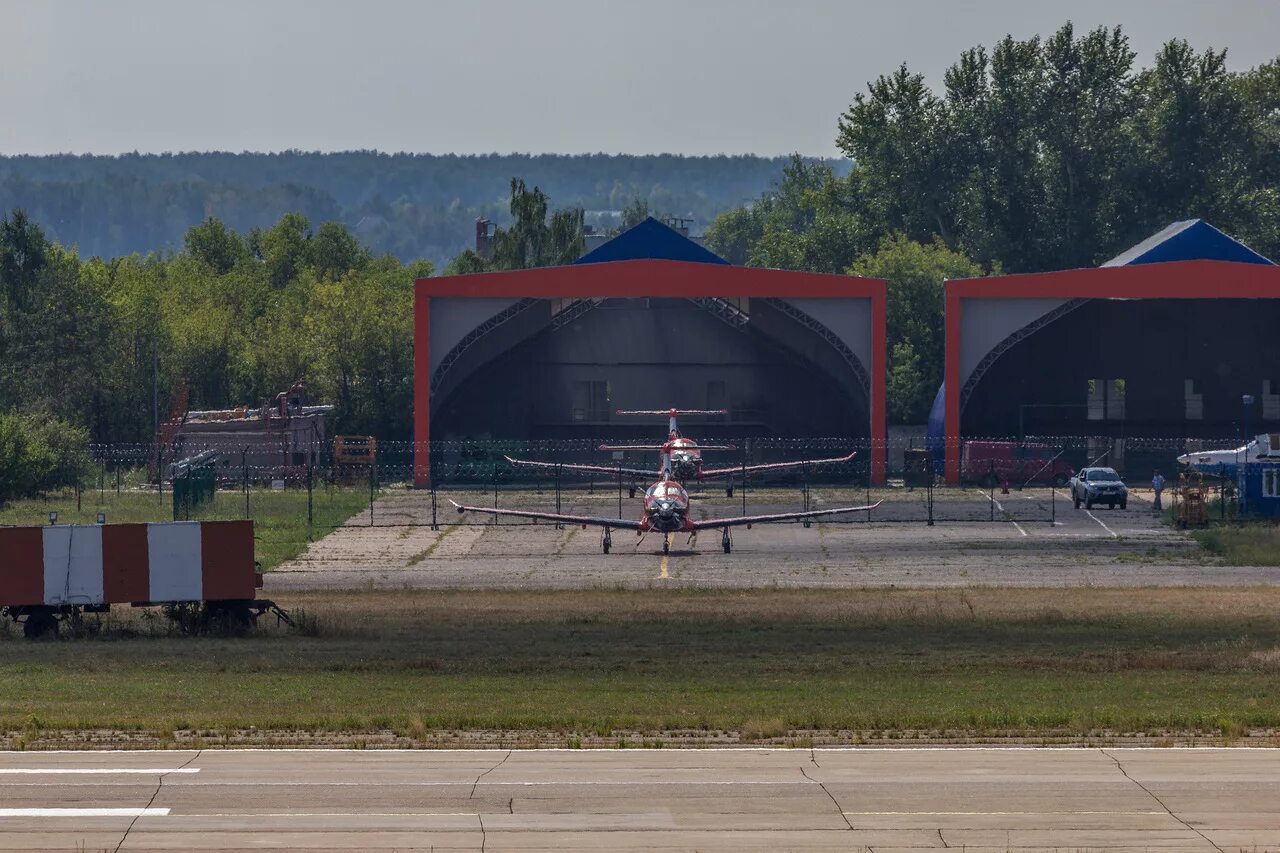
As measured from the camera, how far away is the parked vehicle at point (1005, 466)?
7488 cm

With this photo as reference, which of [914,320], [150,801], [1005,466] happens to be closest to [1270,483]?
[1005,466]

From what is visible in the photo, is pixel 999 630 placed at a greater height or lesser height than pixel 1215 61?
lesser

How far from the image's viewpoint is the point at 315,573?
46.1m

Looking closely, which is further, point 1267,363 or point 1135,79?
point 1135,79

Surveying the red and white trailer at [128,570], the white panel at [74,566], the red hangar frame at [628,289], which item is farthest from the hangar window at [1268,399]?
the white panel at [74,566]

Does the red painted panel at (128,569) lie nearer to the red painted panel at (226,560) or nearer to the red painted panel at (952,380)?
the red painted panel at (226,560)

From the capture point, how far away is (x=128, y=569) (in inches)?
1361

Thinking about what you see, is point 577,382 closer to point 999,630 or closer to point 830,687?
point 999,630

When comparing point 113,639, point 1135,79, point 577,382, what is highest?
point 1135,79

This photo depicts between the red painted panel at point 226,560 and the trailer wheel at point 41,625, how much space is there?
3070 mm

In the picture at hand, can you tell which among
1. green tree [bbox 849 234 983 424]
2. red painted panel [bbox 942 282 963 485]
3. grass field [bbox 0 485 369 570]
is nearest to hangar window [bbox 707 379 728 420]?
red painted panel [bbox 942 282 963 485]

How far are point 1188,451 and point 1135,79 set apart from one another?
2491 inches

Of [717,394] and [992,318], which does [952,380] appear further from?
[717,394]

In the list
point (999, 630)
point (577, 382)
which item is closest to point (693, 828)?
point (999, 630)
